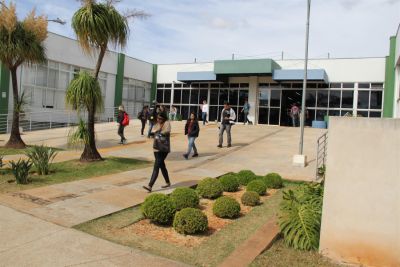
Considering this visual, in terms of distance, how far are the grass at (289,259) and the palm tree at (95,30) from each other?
739 cm

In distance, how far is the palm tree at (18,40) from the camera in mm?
13711

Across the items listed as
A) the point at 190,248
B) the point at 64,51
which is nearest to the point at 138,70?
the point at 64,51

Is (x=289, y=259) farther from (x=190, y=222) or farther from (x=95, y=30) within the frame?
(x=95, y=30)

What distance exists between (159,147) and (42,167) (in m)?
3.11

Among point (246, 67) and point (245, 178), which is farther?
point (246, 67)

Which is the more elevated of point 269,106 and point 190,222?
point 269,106

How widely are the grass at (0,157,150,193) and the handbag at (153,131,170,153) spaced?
7.68 ft

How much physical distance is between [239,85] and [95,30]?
66.4ft

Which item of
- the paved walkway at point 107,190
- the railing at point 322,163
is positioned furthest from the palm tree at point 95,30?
the railing at point 322,163

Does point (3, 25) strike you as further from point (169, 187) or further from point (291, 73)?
point (291, 73)

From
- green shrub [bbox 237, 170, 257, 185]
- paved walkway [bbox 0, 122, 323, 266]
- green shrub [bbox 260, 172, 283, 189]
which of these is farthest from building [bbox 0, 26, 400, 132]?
green shrub [bbox 237, 170, 257, 185]

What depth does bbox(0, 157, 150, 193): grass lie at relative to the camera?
838cm

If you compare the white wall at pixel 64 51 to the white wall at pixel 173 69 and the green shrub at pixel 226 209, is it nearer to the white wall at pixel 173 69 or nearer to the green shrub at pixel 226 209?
the white wall at pixel 173 69

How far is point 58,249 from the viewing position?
4.86 metres
